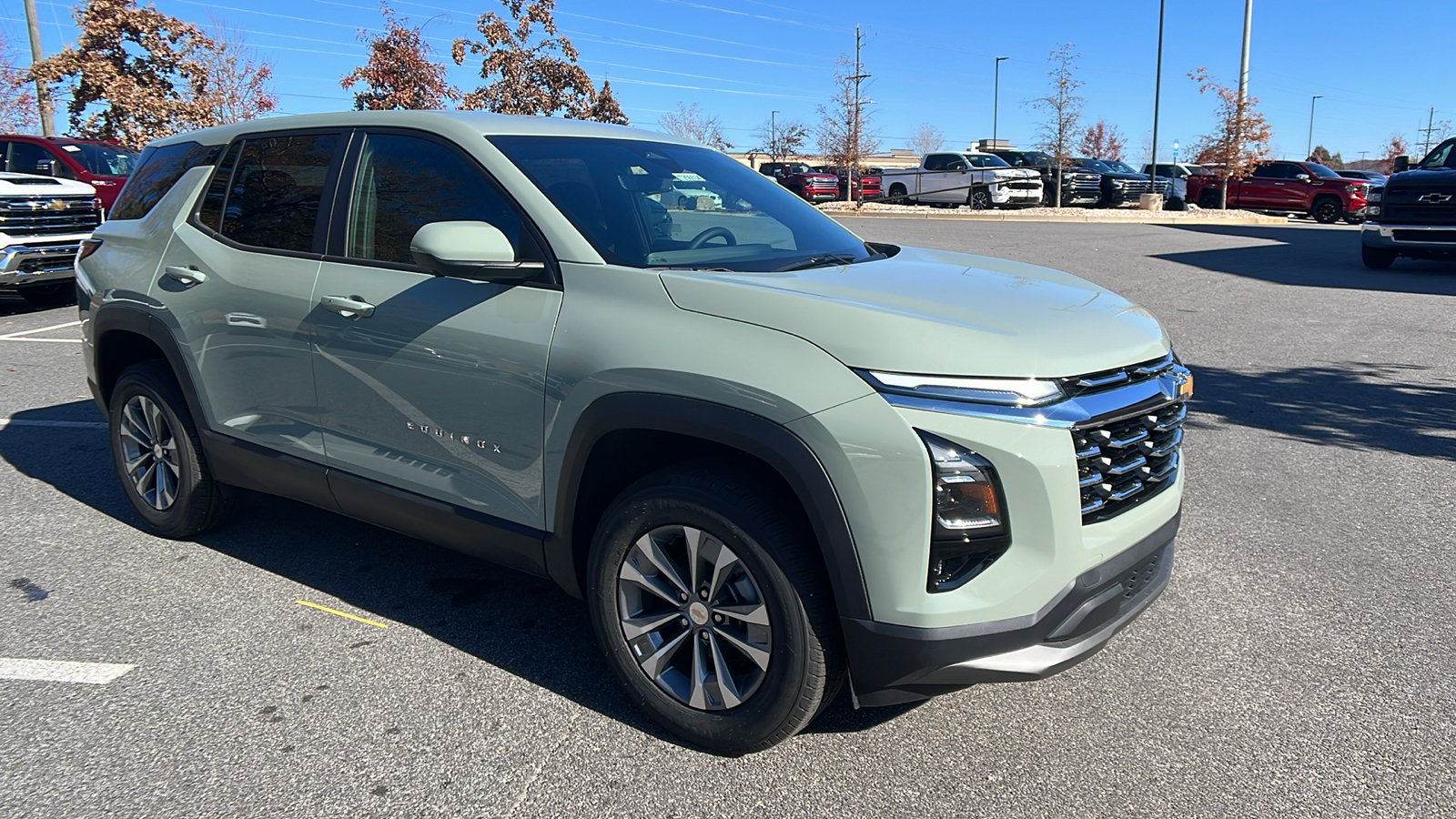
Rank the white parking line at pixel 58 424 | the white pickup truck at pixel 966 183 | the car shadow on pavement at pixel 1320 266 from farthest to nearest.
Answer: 1. the white pickup truck at pixel 966 183
2. the car shadow on pavement at pixel 1320 266
3. the white parking line at pixel 58 424

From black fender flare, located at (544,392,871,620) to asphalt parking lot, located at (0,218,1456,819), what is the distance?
0.66 m

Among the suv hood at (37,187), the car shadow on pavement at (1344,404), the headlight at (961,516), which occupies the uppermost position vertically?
the suv hood at (37,187)

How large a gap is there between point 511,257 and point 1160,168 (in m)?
48.9

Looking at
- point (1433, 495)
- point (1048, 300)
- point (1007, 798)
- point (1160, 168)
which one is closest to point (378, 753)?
point (1007, 798)

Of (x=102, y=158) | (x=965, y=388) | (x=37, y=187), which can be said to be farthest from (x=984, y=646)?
(x=102, y=158)

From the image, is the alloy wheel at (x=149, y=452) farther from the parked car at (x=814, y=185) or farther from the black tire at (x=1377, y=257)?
the parked car at (x=814, y=185)

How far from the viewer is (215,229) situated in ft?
14.0

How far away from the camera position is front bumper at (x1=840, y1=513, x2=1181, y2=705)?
2.56 meters

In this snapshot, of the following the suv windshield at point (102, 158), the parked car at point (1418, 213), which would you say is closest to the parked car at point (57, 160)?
the suv windshield at point (102, 158)

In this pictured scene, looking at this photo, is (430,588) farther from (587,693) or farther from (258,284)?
(258,284)

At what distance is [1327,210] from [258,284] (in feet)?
111

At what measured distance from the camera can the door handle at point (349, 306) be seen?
3557 millimetres

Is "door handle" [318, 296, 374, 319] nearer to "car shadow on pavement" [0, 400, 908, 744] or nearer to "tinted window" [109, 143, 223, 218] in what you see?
"car shadow on pavement" [0, 400, 908, 744]

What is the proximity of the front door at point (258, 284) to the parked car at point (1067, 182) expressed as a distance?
33.0 m
